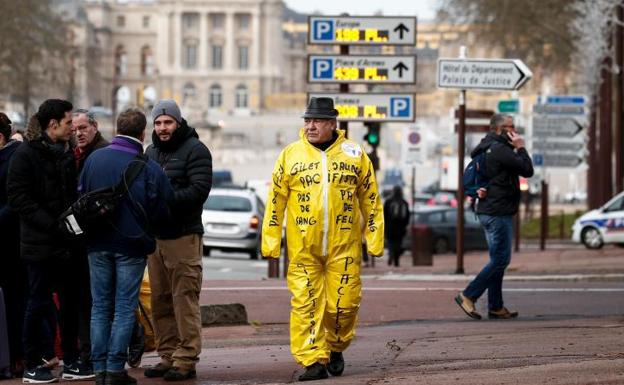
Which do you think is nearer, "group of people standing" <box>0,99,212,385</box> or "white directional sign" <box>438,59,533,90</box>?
"group of people standing" <box>0,99,212,385</box>

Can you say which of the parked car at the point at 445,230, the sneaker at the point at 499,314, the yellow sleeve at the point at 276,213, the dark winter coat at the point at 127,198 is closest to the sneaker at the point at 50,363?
the dark winter coat at the point at 127,198

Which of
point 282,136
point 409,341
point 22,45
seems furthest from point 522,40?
point 282,136

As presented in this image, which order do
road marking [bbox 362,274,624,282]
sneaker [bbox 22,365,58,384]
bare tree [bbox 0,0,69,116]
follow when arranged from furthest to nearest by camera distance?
1. bare tree [bbox 0,0,69,116]
2. road marking [bbox 362,274,624,282]
3. sneaker [bbox 22,365,58,384]

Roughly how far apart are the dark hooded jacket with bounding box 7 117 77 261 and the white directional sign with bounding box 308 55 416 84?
46.1 ft

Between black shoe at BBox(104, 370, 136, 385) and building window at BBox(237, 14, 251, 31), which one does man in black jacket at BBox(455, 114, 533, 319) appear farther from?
building window at BBox(237, 14, 251, 31)

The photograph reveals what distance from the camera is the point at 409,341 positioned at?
1431 cm

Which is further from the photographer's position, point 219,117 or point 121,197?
point 219,117

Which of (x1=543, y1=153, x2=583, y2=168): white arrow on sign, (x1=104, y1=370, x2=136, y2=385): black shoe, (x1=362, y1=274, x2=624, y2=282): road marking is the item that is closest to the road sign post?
(x1=362, y1=274, x2=624, y2=282): road marking

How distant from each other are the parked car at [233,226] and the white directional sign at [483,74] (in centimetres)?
1630

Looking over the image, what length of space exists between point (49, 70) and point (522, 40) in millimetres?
24459

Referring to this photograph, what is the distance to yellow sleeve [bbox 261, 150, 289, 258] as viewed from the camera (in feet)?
39.9

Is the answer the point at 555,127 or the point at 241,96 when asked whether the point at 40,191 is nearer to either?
the point at 555,127

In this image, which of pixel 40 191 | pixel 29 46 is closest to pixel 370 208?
pixel 40 191

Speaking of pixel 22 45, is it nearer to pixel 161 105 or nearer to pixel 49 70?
pixel 49 70
